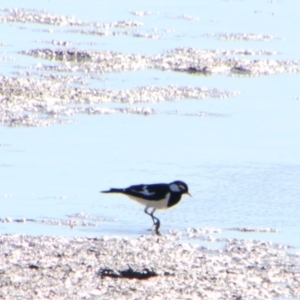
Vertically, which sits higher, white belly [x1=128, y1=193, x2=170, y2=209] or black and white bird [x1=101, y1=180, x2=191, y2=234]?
black and white bird [x1=101, y1=180, x2=191, y2=234]

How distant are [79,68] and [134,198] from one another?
6136 mm

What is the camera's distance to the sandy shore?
6.30 m

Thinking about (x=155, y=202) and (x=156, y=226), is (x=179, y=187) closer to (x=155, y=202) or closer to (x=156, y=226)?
(x=155, y=202)

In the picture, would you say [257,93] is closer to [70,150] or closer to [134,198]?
[70,150]

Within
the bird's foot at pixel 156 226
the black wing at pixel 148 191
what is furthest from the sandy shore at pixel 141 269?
the black wing at pixel 148 191

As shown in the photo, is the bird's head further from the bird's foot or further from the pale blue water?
the bird's foot

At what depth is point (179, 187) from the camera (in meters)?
8.91

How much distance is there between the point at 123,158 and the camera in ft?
33.9

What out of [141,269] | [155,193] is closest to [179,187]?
[155,193]

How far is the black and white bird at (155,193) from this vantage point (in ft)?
28.9

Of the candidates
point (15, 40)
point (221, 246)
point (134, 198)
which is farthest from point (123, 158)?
point (15, 40)

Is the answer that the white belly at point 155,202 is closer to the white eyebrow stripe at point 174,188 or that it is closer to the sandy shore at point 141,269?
the white eyebrow stripe at point 174,188

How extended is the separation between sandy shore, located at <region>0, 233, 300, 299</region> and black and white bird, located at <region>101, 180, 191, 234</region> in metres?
0.95

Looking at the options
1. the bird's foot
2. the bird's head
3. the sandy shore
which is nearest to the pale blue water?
the bird's foot
